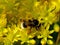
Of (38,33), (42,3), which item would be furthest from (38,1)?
(38,33)

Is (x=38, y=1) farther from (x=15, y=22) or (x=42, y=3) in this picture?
(x=15, y=22)

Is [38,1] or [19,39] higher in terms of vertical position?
[38,1]

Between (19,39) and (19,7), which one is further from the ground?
(19,7)

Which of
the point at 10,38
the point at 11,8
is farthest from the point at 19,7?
the point at 10,38

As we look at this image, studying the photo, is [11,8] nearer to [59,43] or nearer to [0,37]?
[0,37]

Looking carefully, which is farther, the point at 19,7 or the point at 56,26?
the point at 19,7

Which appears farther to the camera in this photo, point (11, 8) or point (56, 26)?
point (11, 8)
